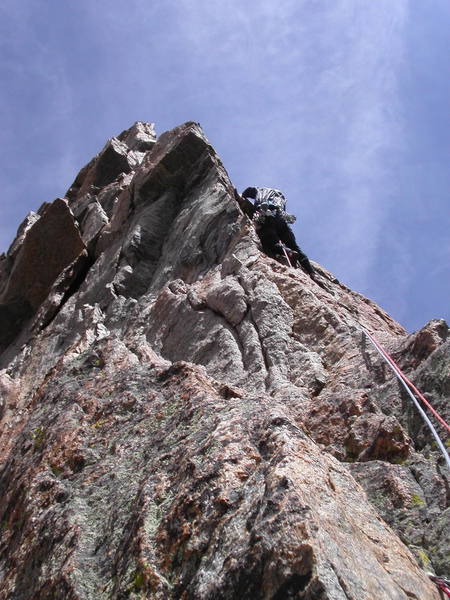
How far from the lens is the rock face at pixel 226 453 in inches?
215

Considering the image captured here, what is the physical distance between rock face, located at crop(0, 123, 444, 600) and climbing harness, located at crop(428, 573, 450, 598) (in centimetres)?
31

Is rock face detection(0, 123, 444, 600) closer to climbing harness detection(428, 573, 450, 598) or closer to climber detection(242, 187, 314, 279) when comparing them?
climbing harness detection(428, 573, 450, 598)

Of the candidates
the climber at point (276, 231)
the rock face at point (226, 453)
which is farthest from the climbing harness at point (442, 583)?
the climber at point (276, 231)

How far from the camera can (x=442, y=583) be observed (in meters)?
5.86

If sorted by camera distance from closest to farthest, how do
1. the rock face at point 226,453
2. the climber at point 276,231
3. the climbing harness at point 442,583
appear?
the rock face at point 226,453 < the climbing harness at point 442,583 < the climber at point 276,231

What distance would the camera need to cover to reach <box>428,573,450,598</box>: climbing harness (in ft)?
19.0

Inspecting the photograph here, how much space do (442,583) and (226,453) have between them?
2.48 metres

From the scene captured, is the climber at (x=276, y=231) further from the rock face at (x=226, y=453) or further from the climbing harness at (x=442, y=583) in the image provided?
the climbing harness at (x=442, y=583)

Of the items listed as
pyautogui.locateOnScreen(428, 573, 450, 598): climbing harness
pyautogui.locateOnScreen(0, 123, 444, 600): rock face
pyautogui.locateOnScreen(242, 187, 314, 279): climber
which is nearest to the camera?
pyautogui.locateOnScreen(0, 123, 444, 600): rock face

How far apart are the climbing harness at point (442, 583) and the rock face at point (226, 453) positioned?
12.4 inches

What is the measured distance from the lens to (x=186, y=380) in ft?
30.7

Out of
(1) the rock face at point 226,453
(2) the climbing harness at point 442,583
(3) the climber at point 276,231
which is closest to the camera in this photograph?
(1) the rock face at point 226,453

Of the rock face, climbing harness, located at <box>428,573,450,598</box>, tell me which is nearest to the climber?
the rock face

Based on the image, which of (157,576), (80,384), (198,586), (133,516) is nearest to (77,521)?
(133,516)
